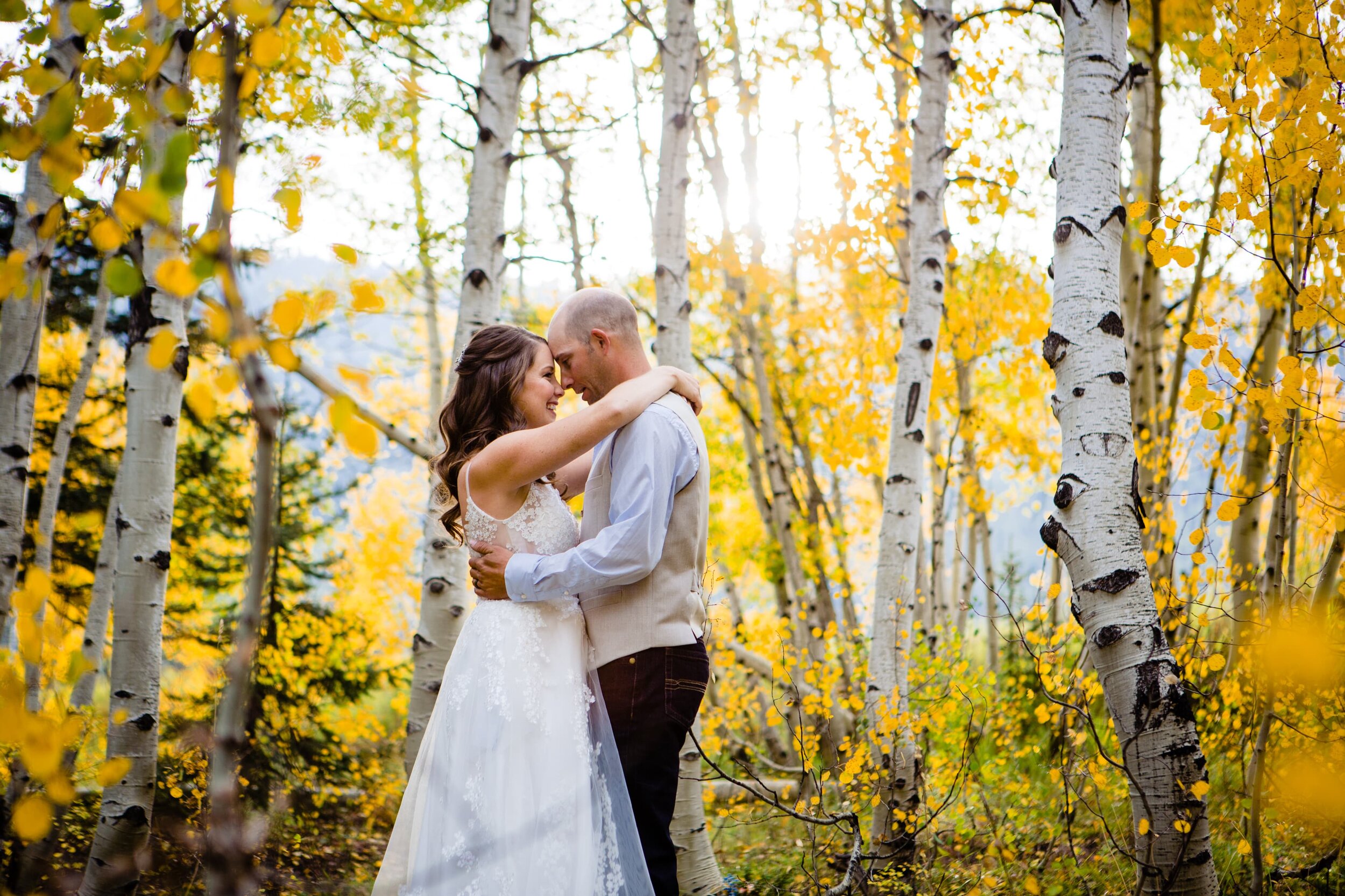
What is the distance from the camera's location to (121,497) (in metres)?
2.88

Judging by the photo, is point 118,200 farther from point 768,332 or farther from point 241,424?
point 768,332

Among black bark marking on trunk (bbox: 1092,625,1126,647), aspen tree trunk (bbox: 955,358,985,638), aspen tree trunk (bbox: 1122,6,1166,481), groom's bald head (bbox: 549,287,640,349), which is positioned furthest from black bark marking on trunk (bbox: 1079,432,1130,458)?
aspen tree trunk (bbox: 955,358,985,638)

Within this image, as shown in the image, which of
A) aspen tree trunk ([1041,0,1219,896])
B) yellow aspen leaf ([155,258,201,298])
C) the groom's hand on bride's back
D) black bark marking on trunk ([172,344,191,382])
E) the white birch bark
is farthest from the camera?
the white birch bark

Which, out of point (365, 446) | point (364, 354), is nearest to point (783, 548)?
point (365, 446)

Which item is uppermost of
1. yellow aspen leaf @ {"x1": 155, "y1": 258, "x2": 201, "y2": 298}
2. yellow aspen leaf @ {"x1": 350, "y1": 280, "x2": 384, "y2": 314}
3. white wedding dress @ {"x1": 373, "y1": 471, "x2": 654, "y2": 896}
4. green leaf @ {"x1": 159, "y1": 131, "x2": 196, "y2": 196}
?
green leaf @ {"x1": 159, "y1": 131, "x2": 196, "y2": 196}

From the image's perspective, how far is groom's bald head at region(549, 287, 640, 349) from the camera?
2.54 meters

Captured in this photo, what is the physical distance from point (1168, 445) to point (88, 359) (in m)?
6.82

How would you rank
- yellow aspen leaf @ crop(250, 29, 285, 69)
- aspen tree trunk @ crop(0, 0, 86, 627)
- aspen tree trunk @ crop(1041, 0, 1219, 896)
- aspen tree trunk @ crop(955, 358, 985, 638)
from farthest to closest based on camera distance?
aspen tree trunk @ crop(955, 358, 985, 638) < aspen tree trunk @ crop(0, 0, 86, 627) < aspen tree trunk @ crop(1041, 0, 1219, 896) < yellow aspen leaf @ crop(250, 29, 285, 69)

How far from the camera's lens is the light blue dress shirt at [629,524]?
218 centimetres

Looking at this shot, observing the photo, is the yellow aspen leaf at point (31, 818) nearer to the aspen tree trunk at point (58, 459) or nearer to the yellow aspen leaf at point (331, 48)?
the yellow aspen leaf at point (331, 48)

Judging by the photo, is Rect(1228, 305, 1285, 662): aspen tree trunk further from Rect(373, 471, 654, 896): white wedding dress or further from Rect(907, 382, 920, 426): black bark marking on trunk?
Rect(373, 471, 654, 896): white wedding dress

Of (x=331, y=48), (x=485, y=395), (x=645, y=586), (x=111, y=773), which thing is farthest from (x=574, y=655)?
(x=331, y=48)

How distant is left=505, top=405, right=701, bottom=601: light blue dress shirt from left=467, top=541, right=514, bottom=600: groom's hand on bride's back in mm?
43

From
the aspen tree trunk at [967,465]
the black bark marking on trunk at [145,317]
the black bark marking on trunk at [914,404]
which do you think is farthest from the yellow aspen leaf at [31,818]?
the aspen tree trunk at [967,465]
